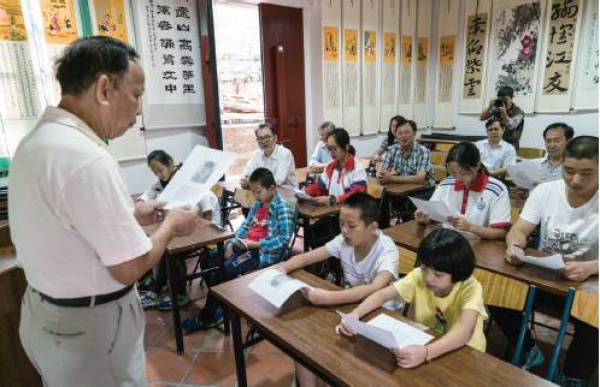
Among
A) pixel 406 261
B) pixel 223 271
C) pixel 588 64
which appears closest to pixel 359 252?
pixel 406 261

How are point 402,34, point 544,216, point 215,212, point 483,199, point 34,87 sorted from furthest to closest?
point 402,34 → point 34,87 → point 215,212 → point 483,199 → point 544,216

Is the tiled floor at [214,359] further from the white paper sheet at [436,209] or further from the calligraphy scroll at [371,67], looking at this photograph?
the calligraphy scroll at [371,67]

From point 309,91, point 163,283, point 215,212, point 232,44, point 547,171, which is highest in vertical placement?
point 232,44

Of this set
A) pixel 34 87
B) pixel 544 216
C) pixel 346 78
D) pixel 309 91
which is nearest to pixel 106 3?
pixel 34 87

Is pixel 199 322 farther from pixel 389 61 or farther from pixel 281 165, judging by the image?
pixel 389 61

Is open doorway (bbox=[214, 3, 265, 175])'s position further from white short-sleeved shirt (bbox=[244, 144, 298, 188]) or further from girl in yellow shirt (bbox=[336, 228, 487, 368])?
girl in yellow shirt (bbox=[336, 228, 487, 368])

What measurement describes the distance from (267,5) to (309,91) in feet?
4.08

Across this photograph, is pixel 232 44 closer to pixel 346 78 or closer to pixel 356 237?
pixel 346 78

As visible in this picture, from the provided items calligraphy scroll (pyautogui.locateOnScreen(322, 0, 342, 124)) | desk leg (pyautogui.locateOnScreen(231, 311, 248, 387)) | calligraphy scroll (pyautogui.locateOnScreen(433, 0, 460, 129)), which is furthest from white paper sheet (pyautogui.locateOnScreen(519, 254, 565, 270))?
calligraphy scroll (pyautogui.locateOnScreen(433, 0, 460, 129))

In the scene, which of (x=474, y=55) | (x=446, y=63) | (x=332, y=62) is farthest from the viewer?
(x=446, y=63)

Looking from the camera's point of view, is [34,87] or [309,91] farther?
[309,91]

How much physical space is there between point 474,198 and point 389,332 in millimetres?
1446

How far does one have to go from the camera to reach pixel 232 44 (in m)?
5.77

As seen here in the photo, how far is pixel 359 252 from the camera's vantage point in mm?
1758
